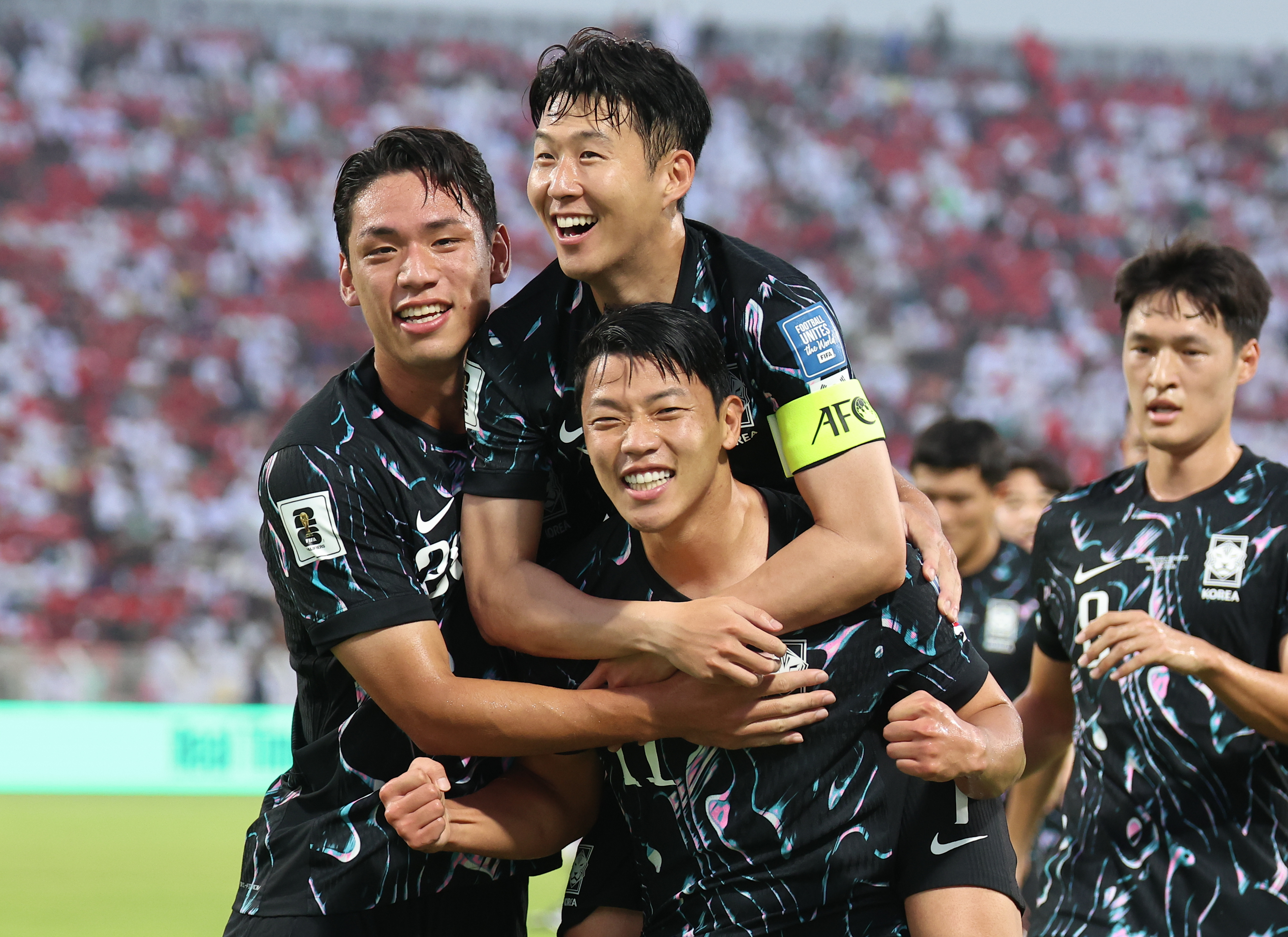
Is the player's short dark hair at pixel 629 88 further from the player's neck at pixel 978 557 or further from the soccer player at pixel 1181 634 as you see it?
the player's neck at pixel 978 557

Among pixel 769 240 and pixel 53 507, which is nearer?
pixel 53 507

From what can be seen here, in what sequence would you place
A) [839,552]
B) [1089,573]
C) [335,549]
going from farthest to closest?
[1089,573], [335,549], [839,552]

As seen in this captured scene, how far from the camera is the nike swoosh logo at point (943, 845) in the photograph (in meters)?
3.31

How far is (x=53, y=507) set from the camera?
1798 centimetres

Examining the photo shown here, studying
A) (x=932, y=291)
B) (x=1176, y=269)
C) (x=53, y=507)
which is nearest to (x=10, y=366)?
(x=53, y=507)

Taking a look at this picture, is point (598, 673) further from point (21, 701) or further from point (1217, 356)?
point (21, 701)

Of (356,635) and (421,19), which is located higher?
(421,19)

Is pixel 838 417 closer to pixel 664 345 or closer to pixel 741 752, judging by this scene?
pixel 664 345

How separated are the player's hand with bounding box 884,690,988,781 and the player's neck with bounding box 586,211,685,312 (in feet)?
3.75

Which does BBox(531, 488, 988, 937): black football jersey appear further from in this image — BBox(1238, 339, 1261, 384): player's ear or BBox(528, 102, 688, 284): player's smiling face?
BBox(1238, 339, 1261, 384): player's ear

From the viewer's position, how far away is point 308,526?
345 centimetres

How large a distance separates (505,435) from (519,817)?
3.01 ft

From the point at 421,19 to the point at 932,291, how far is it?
9.72m

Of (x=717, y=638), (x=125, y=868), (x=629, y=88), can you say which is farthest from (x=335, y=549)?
(x=125, y=868)
